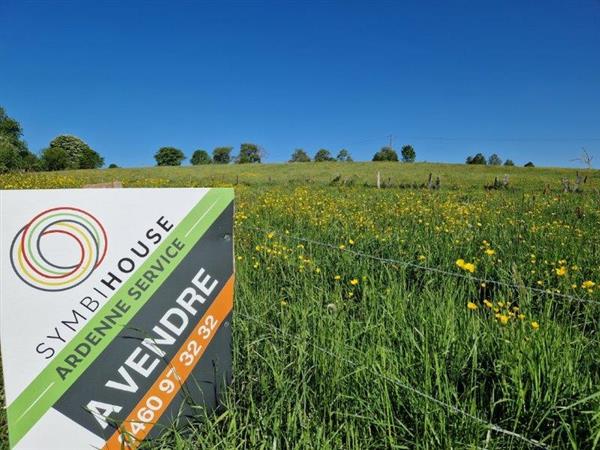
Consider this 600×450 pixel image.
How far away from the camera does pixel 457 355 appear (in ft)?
7.37

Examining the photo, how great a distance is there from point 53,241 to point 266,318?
1.72 metres

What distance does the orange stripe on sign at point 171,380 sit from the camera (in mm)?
1913

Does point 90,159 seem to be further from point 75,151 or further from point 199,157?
point 199,157

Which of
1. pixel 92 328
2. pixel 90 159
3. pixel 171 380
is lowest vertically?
pixel 171 380

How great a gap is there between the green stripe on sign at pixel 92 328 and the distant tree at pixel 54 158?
117829 millimetres

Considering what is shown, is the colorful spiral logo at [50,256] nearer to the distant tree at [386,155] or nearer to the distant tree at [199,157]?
the distant tree at [386,155]

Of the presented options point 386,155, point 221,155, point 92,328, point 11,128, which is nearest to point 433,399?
point 92,328

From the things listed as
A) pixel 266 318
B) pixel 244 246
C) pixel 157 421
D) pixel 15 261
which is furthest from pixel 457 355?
pixel 244 246

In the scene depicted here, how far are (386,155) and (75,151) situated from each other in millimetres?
92615

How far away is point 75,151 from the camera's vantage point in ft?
368

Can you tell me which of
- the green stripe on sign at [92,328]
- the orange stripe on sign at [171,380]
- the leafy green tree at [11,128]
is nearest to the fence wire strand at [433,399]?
the orange stripe on sign at [171,380]

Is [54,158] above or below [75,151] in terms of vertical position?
below

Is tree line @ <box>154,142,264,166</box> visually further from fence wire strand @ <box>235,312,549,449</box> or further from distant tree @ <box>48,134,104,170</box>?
fence wire strand @ <box>235,312,549,449</box>

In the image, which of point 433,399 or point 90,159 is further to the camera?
point 90,159
